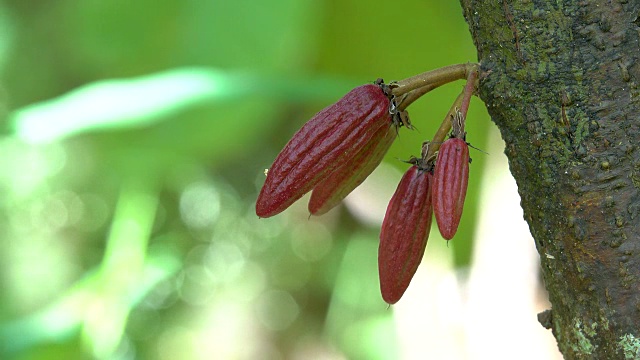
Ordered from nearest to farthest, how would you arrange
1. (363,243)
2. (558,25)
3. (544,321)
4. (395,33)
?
(558,25) → (544,321) → (395,33) → (363,243)

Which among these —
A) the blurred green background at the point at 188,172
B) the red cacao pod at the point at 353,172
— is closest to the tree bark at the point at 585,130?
the red cacao pod at the point at 353,172

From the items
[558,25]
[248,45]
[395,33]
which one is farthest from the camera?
[395,33]

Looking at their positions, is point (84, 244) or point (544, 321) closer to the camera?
point (544, 321)

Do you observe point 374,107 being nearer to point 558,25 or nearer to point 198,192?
point 558,25

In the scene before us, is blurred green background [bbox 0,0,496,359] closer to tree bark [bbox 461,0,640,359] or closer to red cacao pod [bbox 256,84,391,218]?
red cacao pod [bbox 256,84,391,218]

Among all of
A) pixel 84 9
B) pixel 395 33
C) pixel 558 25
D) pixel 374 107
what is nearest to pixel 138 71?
pixel 84 9

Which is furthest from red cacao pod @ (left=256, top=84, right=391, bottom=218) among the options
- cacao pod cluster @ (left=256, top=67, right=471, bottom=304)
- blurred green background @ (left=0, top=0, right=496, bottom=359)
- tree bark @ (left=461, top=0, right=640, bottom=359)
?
blurred green background @ (left=0, top=0, right=496, bottom=359)
